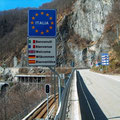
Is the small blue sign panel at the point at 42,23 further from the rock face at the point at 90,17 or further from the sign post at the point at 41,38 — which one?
the rock face at the point at 90,17

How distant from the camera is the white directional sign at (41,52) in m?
5.79

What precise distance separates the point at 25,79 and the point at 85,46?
40.5 metres

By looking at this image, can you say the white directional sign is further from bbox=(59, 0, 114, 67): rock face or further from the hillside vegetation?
bbox=(59, 0, 114, 67): rock face

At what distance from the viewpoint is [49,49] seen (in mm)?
5871

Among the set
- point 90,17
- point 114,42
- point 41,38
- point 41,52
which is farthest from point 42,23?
point 90,17

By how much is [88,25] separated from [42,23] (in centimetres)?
9922

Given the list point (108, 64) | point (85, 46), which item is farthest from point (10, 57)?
point (108, 64)

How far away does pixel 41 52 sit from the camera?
19.1ft

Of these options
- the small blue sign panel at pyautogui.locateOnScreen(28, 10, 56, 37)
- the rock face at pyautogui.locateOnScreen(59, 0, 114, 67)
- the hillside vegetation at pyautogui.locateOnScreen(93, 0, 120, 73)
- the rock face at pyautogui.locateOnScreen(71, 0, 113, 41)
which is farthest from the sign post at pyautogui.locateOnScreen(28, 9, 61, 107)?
the rock face at pyautogui.locateOnScreen(71, 0, 113, 41)

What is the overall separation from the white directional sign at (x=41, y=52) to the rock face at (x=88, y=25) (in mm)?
81105

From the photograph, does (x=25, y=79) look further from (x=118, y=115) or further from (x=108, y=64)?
(x=118, y=115)

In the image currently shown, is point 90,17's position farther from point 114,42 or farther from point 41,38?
point 41,38

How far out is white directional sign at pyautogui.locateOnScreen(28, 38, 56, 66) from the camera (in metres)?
5.79

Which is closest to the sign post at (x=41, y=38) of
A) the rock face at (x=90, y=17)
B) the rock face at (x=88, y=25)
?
the rock face at (x=88, y=25)
